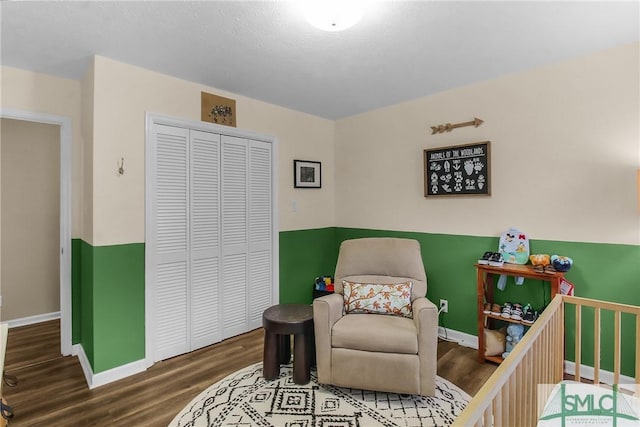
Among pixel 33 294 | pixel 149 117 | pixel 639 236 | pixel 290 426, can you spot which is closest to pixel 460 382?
pixel 290 426

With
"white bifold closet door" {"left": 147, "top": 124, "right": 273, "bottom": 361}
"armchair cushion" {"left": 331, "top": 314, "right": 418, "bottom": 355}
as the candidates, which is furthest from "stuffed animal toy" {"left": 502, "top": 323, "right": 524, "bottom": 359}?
"white bifold closet door" {"left": 147, "top": 124, "right": 273, "bottom": 361}

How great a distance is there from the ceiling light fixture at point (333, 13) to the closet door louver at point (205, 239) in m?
1.57

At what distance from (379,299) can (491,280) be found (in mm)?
1101

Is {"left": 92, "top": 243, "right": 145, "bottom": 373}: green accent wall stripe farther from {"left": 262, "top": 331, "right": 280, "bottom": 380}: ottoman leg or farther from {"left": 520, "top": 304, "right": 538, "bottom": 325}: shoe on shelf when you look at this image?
{"left": 520, "top": 304, "right": 538, "bottom": 325}: shoe on shelf

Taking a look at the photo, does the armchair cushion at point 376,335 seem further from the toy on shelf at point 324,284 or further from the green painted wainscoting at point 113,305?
the green painted wainscoting at point 113,305

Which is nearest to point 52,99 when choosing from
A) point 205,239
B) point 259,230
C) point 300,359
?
point 205,239

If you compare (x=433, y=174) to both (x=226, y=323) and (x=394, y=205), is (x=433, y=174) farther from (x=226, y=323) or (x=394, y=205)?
(x=226, y=323)

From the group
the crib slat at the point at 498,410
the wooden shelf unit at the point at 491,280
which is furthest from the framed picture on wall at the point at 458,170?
the crib slat at the point at 498,410

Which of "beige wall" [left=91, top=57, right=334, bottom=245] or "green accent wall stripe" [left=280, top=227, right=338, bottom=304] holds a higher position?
"beige wall" [left=91, top=57, right=334, bottom=245]

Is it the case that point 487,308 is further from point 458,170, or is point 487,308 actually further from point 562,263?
point 458,170

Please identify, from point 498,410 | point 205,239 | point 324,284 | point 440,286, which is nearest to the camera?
point 498,410

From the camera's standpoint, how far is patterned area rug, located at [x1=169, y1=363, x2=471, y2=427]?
1.91 metres

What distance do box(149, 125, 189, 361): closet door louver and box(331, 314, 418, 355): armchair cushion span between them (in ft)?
4.70

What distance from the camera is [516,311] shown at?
2.58 meters
